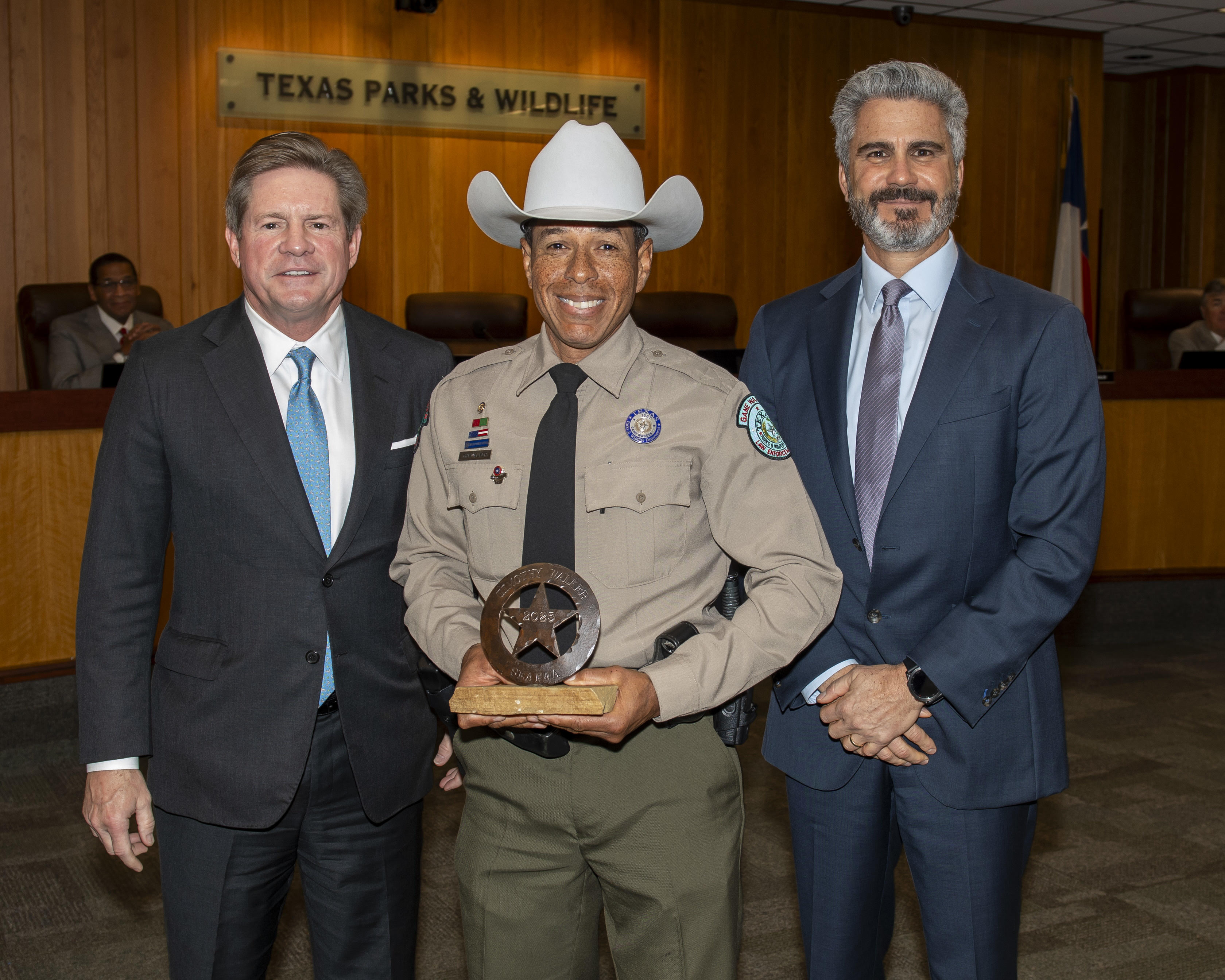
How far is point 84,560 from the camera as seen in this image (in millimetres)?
1675

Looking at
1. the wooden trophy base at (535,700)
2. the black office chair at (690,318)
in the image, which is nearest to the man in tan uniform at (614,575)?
the wooden trophy base at (535,700)

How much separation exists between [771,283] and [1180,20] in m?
3.40

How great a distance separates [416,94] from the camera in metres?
6.70

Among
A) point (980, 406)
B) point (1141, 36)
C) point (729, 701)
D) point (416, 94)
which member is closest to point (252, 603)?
point (729, 701)

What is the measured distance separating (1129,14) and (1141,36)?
77 centimetres

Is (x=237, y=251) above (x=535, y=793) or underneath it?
above

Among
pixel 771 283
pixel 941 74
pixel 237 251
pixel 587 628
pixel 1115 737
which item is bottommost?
pixel 1115 737

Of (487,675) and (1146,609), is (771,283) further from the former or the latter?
(487,675)

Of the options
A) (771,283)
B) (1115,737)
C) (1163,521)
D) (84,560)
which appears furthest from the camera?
(771,283)

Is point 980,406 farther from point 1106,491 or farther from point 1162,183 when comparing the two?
point 1162,183

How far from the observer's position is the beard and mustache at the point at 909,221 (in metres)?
1.75

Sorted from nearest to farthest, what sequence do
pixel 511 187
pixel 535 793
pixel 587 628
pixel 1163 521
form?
pixel 587 628 → pixel 535 793 → pixel 1163 521 → pixel 511 187

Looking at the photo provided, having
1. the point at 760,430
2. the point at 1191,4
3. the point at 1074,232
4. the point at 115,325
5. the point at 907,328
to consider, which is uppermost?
the point at 1191,4

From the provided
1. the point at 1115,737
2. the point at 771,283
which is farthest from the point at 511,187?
the point at 1115,737
